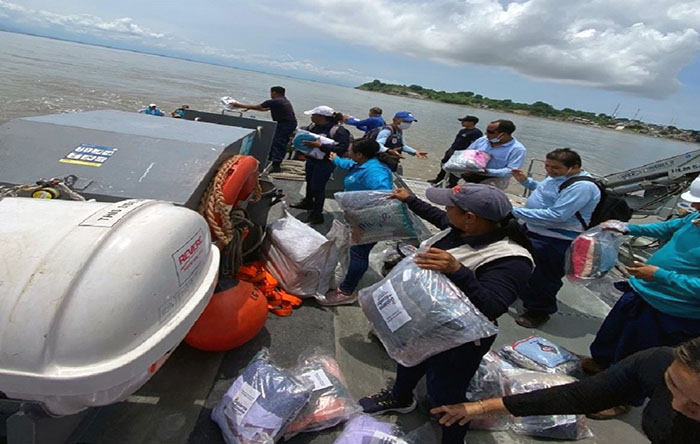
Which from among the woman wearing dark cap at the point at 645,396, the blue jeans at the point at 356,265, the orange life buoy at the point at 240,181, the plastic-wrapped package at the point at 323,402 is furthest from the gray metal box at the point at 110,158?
the woman wearing dark cap at the point at 645,396

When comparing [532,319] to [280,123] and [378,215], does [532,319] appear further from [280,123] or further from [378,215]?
[280,123]

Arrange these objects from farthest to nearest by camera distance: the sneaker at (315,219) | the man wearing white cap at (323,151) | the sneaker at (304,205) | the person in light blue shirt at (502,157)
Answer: the sneaker at (304,205) < the sneaker at (315,219) < the man wearing white cap at (323,151) < the person in light blue shirt at (502,157)

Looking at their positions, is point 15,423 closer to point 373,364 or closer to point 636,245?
point 373,364

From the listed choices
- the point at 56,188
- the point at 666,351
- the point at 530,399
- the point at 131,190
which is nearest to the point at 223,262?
the point at 131,190

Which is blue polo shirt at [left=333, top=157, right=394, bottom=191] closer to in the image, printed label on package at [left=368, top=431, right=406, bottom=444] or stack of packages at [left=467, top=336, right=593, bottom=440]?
stack of packages at [left=467, top=336, right=593, bottom=440]

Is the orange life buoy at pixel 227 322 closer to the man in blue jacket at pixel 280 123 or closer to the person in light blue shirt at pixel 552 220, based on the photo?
the person in light blue shirt at pixel 552 220

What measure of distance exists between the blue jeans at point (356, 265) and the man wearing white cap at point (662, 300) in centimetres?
184

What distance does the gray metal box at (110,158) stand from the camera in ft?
6.73

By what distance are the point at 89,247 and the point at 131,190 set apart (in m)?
0.97

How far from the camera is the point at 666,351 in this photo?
130 cm

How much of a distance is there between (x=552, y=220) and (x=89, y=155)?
3355 mm

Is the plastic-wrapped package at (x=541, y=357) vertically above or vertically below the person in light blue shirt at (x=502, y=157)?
below

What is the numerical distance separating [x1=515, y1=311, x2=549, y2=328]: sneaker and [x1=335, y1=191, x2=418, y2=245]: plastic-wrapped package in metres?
1.51

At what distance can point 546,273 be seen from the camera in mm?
3498
